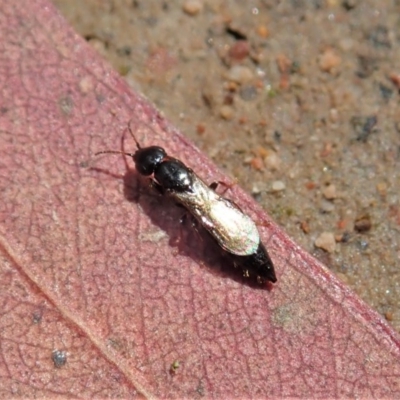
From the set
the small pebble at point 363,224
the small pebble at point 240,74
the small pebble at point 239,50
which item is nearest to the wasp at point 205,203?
the small pebble at point 363,224

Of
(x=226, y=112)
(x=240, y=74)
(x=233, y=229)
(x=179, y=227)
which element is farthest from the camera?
(x=240, y=74)

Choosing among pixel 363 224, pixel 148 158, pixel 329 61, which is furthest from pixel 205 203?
pixel 329 61

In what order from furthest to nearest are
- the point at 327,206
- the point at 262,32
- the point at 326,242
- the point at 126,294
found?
the point at 262,32 < the point at 327,206 < the point at 326,242 < the point at 126,294

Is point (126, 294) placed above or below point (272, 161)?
below

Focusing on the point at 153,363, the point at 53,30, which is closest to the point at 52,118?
the point at 53,30

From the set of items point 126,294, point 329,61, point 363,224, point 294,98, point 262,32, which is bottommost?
point 126,294

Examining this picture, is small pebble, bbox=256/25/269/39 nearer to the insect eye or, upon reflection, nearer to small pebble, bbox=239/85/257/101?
small pebble, bbox=239/85/257/101

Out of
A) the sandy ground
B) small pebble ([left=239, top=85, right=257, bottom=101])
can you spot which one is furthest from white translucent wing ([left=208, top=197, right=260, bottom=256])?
small pebble ([left=239, top=85, right=257, bottom=101])

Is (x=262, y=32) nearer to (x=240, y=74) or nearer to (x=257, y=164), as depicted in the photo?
(x=240, y=74)
